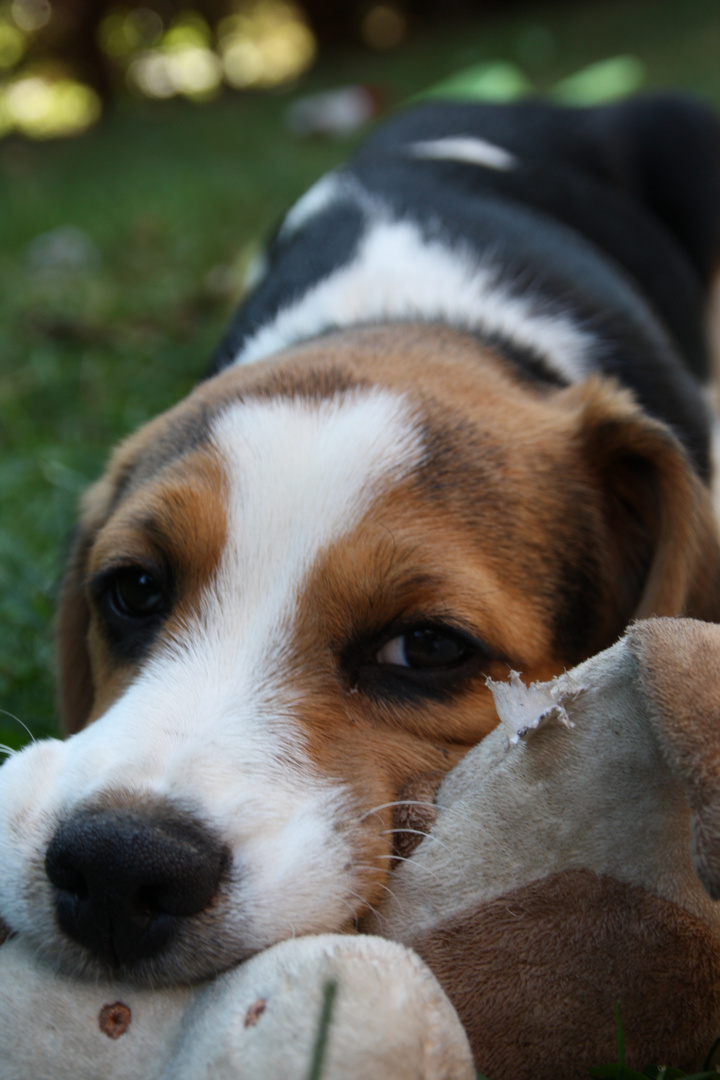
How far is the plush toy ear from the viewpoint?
5.52 ft

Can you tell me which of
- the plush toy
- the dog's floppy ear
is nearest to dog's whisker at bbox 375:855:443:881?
the plush toy

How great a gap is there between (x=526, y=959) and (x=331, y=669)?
0.81 m

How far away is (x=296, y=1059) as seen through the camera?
1604 millimetres

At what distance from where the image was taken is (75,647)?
3.34 meters

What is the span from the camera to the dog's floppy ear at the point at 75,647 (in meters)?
3.30

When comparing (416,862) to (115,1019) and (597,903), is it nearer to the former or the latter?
(597,903)

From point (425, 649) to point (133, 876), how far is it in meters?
0.92

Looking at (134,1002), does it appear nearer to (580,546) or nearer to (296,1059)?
(296,1059)

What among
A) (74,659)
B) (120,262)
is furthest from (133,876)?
(120,262)

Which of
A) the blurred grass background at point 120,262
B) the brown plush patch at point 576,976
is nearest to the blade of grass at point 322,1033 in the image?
the brown plush patch at point 576,976

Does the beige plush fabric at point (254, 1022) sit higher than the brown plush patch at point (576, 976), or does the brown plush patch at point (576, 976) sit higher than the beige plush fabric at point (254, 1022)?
the beige plush fabric at point (254, 1022)

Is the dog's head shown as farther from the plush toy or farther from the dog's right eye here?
the plush toy

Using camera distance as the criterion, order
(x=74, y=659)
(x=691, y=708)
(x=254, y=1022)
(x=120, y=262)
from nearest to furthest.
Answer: (x=254, y=1022)
(x=691, y=708)
(x=74, y=659)
(x=120, y=262)

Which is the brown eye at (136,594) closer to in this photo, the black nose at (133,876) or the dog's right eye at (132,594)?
the dog's right eye at (132,594)
